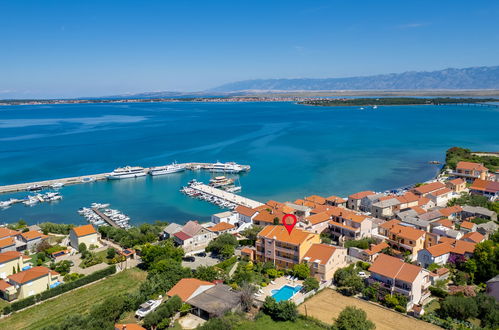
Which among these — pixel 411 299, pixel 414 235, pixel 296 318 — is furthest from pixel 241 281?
pixel 414 235

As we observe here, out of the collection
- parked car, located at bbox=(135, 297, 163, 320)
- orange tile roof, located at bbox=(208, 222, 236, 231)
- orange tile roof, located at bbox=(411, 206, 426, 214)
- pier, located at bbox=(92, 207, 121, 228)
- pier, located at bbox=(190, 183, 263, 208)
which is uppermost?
orange tile roof, located at bbox=(411, 206, 426, 214)

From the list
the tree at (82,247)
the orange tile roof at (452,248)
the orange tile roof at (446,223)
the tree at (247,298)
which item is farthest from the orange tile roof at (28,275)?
the orange tile roof at (446,223)

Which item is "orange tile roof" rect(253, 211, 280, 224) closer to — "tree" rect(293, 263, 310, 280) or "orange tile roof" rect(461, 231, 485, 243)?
"tree" rect(293, 263, 310, 280)

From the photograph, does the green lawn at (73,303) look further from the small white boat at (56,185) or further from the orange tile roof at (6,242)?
the small white boat at (56,185)

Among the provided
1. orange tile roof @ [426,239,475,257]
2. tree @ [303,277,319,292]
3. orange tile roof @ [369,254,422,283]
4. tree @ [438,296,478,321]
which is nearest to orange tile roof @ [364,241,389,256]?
orange tile roof @ [426,239,475,257]

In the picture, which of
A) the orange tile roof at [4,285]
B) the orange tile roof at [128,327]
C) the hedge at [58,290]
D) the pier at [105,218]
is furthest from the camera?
the pier at [105,218]
